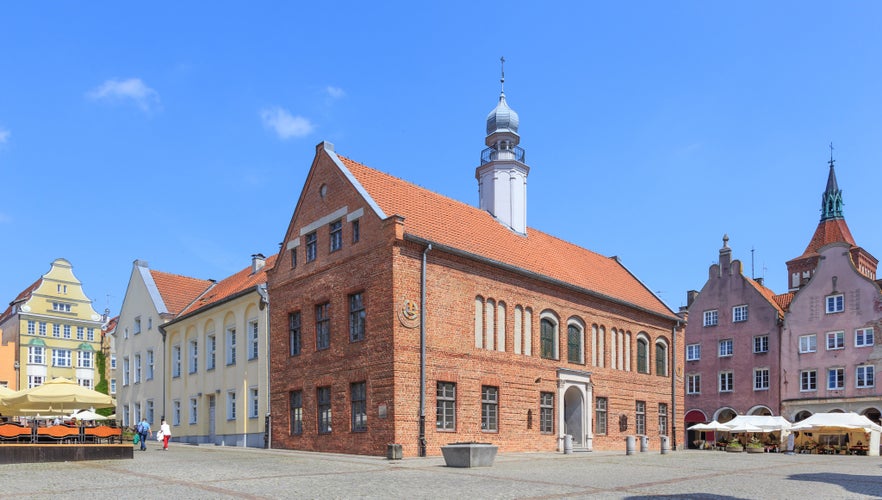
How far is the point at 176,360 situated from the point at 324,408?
1655 centimetres

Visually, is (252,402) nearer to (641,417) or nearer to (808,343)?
(641,417)

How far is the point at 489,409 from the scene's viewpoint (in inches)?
1169

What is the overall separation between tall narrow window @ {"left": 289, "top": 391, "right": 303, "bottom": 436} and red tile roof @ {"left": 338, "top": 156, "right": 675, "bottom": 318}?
8580 millimetres

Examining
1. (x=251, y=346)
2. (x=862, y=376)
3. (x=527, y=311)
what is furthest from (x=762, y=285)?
(x=251, y=346)

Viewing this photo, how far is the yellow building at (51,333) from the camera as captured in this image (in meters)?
64.1

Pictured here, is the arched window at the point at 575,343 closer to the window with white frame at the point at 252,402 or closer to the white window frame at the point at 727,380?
the window with white frame at the point at 252,402

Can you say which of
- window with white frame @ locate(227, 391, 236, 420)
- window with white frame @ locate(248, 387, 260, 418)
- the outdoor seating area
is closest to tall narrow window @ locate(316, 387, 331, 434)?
window with white frame @ locate(248, 387, 260, 418)

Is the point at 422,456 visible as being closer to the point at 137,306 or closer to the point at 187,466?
the point at 187,466

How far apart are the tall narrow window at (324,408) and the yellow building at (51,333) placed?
44077mm

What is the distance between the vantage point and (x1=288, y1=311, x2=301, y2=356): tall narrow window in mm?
31969

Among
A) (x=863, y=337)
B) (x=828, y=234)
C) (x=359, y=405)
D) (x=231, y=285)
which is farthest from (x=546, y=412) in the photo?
(x=828, y=234)

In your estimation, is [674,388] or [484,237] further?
[674,388]

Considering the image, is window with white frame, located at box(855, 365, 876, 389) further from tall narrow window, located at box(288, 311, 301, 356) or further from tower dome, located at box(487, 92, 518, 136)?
tall narrow window, located at box(288, 311, 301, 356)

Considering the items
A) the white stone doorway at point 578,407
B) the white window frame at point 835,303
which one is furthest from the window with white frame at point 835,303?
the white stone doorway at point 578,407
